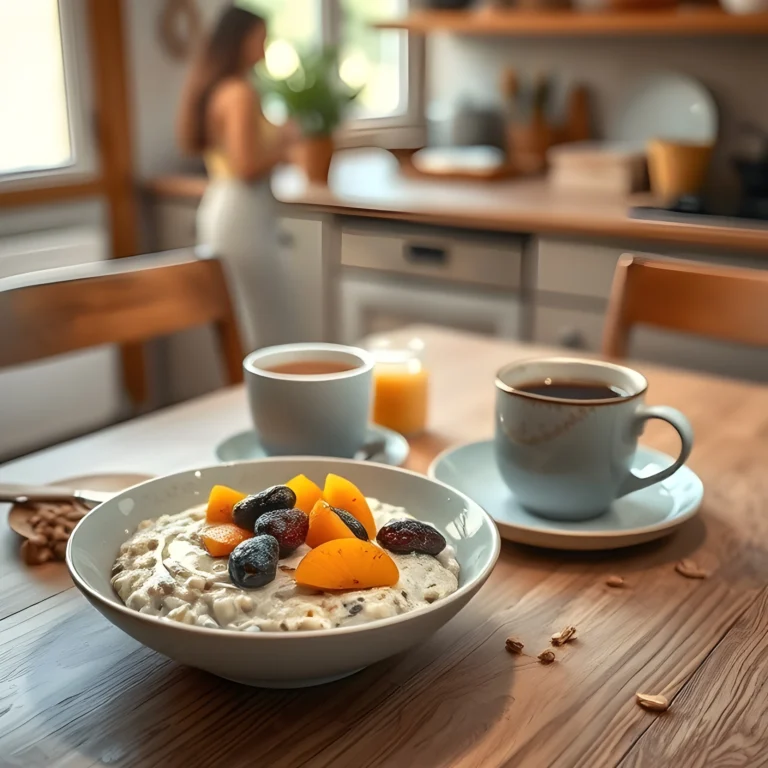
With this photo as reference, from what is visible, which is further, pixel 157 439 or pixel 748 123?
pixel 748 123

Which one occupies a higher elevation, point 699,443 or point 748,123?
point 748,123

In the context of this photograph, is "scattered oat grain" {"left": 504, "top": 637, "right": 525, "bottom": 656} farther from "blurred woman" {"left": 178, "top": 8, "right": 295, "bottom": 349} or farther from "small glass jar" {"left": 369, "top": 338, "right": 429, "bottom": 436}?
"blurred woman" {"left": 178, "top": 8, "right": 295, "bottom": 349}

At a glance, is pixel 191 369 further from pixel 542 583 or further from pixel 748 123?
pixel 542 583

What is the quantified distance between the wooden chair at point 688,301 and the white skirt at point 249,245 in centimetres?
136

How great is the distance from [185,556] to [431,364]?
0.71 meters

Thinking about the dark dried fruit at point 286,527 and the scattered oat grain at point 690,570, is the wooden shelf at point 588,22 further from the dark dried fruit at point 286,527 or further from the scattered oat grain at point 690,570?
the dark dried fruit at point 286,527

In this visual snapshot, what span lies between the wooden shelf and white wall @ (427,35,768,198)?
0.04m

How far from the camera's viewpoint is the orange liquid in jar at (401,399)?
1.05 meters

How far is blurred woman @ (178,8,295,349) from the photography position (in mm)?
2531

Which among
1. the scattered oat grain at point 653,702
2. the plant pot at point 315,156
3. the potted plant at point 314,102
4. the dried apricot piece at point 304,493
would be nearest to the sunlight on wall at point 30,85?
the potted plant at point 314,102

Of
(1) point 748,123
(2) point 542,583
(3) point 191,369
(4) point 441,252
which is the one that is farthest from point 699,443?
(3) point 191,369

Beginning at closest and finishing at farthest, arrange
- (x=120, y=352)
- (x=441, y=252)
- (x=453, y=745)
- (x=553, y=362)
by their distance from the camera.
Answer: (x=453, y=745) < (x=553, y=362) < (x=441, y=252) < (x=120, y=352)

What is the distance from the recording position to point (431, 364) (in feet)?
4.29

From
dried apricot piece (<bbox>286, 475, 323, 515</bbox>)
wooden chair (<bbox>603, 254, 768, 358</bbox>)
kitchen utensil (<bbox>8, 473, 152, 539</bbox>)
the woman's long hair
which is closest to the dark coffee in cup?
dried apricot piece (<bbox>286, 475, 323, 515</bbox>)
